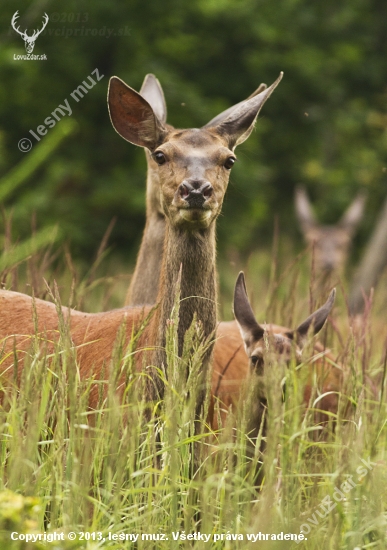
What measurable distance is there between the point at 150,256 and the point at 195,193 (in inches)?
91.6

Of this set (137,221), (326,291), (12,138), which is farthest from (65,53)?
(326,291)

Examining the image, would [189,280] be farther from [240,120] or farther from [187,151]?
[240,120]

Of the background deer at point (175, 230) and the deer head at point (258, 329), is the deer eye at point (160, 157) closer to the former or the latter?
the background deer at point (175, 230)

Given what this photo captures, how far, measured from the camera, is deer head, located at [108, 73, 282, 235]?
417cm

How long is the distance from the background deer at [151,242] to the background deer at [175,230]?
3.92 feet

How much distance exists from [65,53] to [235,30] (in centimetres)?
327

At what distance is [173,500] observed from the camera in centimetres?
314

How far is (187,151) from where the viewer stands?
4438mm

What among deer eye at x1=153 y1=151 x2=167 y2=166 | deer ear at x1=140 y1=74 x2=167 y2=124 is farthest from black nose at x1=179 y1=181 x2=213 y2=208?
deer ear at x1=140 y1=74 x2=167 y2=124

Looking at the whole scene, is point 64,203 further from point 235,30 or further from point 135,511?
point 135,511

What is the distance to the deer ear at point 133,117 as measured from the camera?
4730mm

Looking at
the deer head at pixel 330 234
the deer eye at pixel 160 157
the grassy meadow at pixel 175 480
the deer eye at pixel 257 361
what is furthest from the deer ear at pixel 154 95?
the deer head at pixel 330 234

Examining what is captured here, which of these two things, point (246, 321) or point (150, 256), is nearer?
point (246, 321)

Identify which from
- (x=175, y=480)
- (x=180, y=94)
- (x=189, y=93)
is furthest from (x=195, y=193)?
(x=189, y=93)
